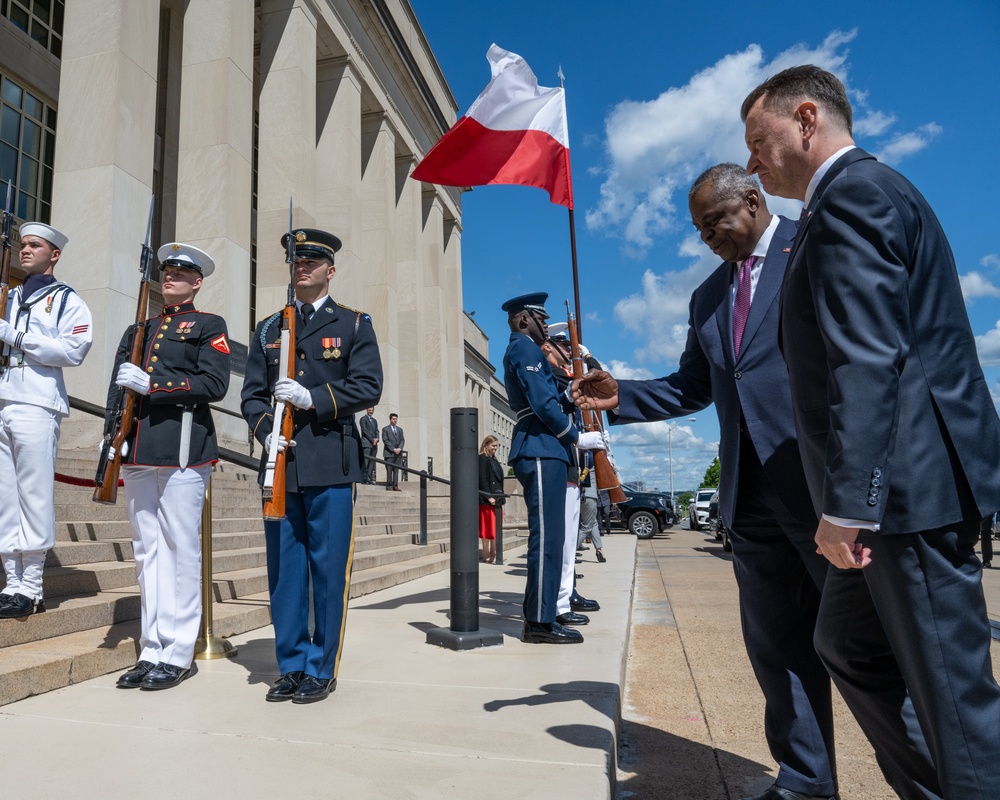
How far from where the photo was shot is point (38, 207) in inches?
567

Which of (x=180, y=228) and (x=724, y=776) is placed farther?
(x=180, y=228)

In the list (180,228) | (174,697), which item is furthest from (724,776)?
(180,228)

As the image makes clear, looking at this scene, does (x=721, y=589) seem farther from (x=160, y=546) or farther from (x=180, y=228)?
(x=180, y=228)

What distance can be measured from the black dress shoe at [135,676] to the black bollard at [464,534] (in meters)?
1.68

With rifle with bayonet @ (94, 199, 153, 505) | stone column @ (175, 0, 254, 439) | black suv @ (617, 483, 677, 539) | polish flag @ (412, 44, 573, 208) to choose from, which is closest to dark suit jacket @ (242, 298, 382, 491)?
rifle with bayonet @ (94, 199, 153, 505)

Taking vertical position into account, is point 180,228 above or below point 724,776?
above

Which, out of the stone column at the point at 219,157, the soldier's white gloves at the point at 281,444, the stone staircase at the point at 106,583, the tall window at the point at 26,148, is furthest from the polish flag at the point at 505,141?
the tall window at the point at 26,148

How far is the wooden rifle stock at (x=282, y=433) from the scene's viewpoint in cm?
333

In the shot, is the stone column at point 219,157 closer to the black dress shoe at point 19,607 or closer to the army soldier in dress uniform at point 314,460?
the black dress shoe at point 19,607

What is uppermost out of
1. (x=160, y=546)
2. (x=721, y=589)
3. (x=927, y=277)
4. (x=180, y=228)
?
(x=180, y=228)

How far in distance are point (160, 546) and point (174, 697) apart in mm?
746

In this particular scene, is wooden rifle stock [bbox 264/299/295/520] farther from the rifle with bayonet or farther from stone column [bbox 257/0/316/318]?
stone column [bbox 257/0/316/318]

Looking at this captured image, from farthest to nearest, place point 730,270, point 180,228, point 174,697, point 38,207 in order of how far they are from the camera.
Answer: point 38,207
point 180,228
point 174,697
point 730,270

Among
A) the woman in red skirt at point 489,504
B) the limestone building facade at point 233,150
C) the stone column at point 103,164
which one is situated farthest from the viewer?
the woman in red skirt at point 489,504
